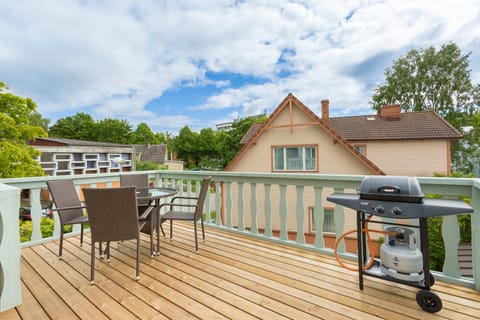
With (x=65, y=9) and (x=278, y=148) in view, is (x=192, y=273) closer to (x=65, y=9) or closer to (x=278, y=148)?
(x=65, y=9)

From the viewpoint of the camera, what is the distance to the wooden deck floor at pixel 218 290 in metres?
1.58

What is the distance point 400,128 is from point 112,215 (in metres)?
13.5

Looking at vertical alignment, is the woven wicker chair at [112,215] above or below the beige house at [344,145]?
below

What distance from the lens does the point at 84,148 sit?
17.1 metres

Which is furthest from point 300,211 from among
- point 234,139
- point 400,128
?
point 234,139

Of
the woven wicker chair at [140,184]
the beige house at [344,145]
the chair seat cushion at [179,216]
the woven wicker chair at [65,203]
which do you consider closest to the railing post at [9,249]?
the woven wicker chair at [65,203]

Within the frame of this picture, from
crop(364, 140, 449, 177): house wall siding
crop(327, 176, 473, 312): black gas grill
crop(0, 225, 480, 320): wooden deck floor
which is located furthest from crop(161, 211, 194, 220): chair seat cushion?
crop(364, 140, 449, 177): house wall siding

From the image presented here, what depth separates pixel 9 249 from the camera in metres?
1.67

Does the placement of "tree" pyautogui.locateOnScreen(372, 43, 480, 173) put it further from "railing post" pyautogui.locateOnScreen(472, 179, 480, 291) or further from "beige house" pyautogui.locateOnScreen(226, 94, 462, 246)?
"railing post" pyautogui.locateOnScreen(472, 179, 480, 291)

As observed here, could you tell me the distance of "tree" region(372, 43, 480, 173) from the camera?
14922mm

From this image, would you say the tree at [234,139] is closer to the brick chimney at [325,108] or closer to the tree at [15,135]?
the brick chimney at [325,108]

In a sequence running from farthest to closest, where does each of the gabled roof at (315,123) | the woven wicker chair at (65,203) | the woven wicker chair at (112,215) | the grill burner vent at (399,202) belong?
the gabled roof at (315,123) < the woven wicker chair at (65,203) < the woven wicker chair at (112,215) < the grill burner vent at (399,202)

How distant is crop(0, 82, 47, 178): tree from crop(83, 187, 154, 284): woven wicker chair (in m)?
8.75

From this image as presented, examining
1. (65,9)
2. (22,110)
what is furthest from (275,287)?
(22,110)
